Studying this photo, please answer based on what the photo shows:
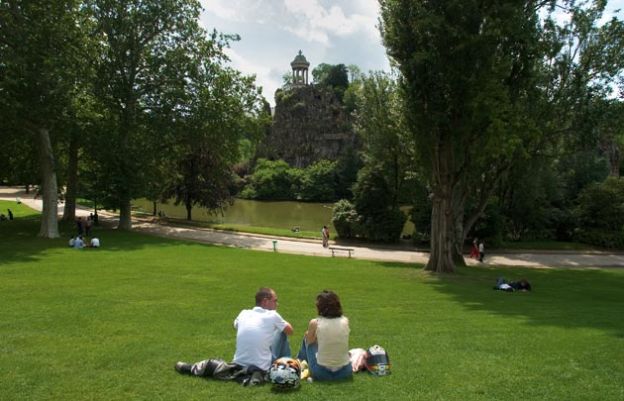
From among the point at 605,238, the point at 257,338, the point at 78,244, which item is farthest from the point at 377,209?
the point at 257,338

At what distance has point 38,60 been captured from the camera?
25.4m

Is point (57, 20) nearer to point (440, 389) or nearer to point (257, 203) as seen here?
point (440, 389)

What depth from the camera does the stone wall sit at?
318ft

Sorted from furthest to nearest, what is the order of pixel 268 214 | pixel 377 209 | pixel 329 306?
pixel 268 214, pixel 377 209, pixel 329 306

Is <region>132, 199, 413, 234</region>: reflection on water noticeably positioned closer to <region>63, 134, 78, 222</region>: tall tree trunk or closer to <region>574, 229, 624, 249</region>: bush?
<region>63, 134, 78, 222</region>: tall tree trunk

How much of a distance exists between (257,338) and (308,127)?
305 ft

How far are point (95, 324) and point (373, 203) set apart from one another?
86.8 feet

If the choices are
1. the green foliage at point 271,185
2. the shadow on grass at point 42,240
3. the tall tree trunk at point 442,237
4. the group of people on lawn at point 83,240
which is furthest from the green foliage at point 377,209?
the green foliage at point 271,185

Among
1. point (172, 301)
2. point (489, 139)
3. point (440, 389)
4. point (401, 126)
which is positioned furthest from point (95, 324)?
point (401, 126)

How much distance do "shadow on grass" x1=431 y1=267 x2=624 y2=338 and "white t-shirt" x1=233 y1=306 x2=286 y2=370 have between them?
23.2 feet

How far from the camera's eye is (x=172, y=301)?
43.3 ft

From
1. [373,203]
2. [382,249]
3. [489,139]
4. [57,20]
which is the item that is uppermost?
[57,20]

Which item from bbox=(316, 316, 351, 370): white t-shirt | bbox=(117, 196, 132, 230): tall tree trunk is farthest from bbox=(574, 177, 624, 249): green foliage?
bbox=(316, 316, 351, 370): white t-shirt

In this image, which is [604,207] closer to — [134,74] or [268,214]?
[134,74]
